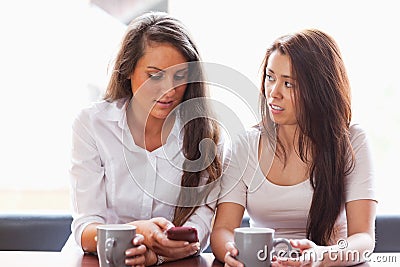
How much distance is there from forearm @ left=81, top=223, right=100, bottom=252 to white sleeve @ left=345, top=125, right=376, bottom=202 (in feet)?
2.23

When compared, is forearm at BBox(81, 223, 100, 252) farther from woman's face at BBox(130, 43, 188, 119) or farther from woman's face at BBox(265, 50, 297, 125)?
woman's face at BBox(265, 50, 297, 125)

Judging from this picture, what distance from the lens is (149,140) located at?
6.51ft

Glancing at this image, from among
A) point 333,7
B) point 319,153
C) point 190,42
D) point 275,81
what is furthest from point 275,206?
point 333,7

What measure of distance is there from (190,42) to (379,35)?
153 centimetres

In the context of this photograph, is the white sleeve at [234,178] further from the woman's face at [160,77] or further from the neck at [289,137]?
the woman's face at [160,77]

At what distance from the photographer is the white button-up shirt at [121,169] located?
1893mm

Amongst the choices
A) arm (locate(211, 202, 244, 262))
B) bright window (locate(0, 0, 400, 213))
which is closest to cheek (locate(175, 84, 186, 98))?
arm (locate(211, 202, 244, 262))

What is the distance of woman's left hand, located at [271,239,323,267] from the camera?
1.50 metres

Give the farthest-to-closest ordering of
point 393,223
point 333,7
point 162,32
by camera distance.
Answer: point 333,7
point 393,223
point 162,32

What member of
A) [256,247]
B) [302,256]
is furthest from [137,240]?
[302,256]

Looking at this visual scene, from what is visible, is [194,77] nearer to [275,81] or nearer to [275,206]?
[275,81]

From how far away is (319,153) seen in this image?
192 centimetres

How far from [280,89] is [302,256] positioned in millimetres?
521

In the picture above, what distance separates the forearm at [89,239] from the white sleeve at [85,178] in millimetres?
48
